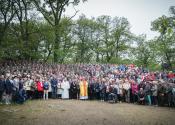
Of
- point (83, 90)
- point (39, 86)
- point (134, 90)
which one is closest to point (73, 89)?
point (83, 90)

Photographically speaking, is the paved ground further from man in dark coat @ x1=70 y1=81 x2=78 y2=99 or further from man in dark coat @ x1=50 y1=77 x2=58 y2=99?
man in dark coat @ x1=70 y1=81 x2=78 y2=99

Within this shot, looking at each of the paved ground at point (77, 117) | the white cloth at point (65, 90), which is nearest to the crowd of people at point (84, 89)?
the white cloth at point (65, 90)

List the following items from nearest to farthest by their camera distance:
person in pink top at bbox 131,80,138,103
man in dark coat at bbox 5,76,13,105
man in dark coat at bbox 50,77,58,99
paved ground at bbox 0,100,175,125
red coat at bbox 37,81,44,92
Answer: paved ground at bbox 0,100,175,125, man in dark coat at bbox 5,76,13,105, person in pink top at bbox 131,80,138,103, red coat at bbox 37,81,44,92, man in dark coat at bbox 50,77,58,99

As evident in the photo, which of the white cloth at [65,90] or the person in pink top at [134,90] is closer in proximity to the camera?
the person in pink top at [134,90]

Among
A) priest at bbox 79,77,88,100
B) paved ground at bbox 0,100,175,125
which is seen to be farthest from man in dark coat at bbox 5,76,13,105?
priest at bbox 79,77,88,100

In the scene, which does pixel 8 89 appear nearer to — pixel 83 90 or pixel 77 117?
pixel 77 117

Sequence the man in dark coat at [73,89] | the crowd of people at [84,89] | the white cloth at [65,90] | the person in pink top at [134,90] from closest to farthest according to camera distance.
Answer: the crowd of people at [84,89]
the person in pink top at [134,90]
the white cloth at [65,90]
the man in dark coat at [73,89]

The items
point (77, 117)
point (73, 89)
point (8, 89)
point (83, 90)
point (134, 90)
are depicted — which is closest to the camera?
point (77, 117)

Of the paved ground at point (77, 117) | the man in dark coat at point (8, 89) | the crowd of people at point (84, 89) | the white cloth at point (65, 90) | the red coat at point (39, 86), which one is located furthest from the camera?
the white cloth at point (65, 90)

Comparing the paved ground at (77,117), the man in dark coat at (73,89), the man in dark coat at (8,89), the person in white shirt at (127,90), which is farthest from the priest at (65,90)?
the paved ground at (77,117)

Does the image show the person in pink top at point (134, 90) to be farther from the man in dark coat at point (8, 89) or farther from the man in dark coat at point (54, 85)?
the man in dark coat at point (8, 89)

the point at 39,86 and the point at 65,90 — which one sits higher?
the point at 39,86

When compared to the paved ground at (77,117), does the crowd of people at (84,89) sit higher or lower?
higher

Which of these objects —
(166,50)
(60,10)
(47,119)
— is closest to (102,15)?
(166,50)
